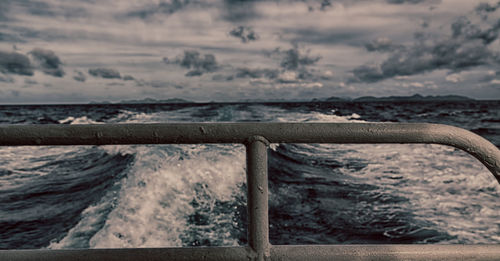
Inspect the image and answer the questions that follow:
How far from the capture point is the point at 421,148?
32.2 ft

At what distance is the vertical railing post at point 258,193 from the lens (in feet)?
2.79

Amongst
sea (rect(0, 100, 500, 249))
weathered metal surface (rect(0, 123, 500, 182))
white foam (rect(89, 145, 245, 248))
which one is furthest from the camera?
sea (rect(0, 100, 500, 249))

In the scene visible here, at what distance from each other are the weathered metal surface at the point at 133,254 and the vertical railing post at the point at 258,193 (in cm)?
4

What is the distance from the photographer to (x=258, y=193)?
86 centimetres

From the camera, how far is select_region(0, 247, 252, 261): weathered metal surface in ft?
2.91

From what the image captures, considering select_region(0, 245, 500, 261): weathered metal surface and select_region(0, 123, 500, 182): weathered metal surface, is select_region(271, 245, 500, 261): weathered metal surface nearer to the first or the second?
select_region(0, 245, 500, 261): weathered metal surface

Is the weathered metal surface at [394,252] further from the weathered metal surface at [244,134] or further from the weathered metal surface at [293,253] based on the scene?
the weathered metal surface at [244,134]

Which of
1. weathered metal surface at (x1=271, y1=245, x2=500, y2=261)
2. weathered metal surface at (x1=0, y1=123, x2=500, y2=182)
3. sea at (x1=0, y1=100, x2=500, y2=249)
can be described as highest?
weathered metal surface at (x1=0, y1=123, x2=500, y2=182)

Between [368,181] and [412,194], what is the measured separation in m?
0.94

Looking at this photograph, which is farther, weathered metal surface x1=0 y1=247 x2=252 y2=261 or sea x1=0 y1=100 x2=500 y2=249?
sea x1=0 y1=100 x2=500 y2=249

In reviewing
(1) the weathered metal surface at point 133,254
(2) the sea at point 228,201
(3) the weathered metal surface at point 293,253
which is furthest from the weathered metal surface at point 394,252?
(2) the sea at point 228,201

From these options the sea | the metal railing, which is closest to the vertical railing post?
the metal railing

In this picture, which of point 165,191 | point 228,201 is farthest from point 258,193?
point 165,191

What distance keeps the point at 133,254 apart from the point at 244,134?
44 centimetres
